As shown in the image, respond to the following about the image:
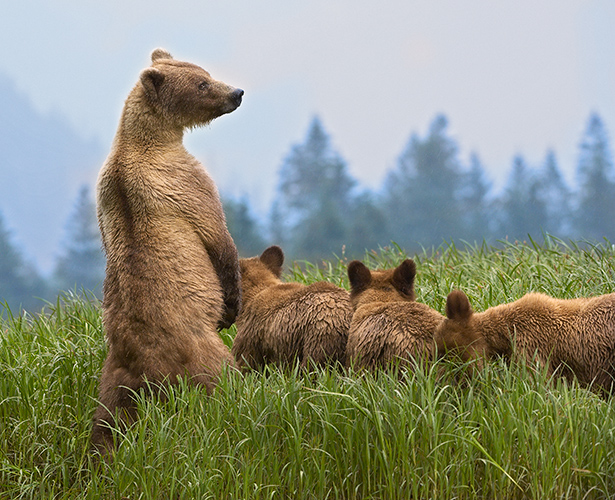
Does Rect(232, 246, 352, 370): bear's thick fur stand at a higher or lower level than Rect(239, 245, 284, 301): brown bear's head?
lower

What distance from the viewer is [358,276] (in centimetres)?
480

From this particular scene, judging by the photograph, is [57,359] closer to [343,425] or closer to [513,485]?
[343,425]

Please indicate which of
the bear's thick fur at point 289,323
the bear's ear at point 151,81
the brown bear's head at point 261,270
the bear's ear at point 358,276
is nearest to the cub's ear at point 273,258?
the brown bear's head at point 261,270

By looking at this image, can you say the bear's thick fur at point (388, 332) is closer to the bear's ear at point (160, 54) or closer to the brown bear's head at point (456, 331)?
the brown bear's head at point (456, 331)

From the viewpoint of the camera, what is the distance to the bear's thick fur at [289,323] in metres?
4.73

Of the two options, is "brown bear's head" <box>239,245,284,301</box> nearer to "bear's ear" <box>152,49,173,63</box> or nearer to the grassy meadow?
the grassy meadow

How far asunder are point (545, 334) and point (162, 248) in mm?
2311

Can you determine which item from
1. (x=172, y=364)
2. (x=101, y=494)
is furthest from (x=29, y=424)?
(x=172, y=364)

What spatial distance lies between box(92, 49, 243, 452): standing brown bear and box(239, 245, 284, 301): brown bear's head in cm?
45

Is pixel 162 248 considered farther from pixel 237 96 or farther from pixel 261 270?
pixel 237 96

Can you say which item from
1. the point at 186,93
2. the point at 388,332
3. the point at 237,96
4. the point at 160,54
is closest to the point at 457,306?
the point at 388,332

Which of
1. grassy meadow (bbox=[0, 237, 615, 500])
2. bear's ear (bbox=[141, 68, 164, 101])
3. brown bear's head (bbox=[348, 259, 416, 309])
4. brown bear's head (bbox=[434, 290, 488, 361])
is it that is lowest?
grassy meadow (bbox=[0, 237, 615, 500])

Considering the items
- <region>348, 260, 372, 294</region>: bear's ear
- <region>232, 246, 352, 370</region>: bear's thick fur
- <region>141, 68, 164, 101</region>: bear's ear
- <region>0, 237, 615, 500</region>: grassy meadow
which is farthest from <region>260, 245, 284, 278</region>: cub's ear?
<region>141, 68, 164, 101</region>: bear's ear

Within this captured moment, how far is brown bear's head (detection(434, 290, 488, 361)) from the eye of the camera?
4.25 meters
